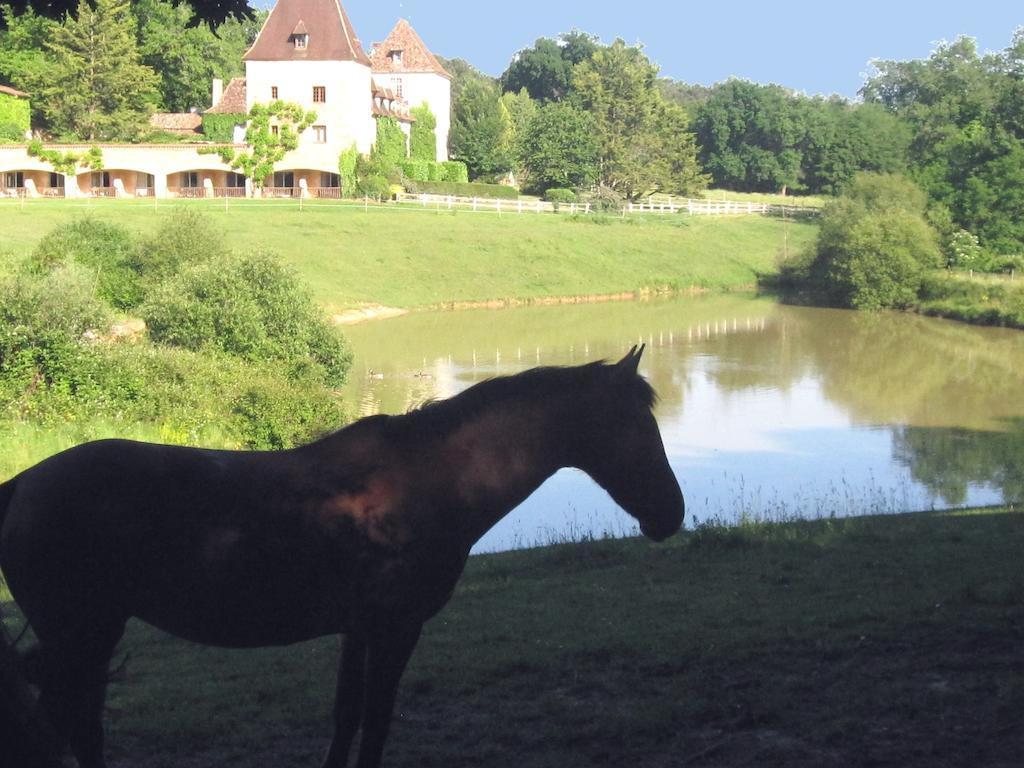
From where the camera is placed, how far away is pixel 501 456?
5.16 metres

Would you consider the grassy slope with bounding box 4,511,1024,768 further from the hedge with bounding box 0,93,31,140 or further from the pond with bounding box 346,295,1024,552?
the hedge with bounding box 0,93,31,140

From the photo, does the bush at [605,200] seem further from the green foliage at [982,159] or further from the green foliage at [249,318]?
the green foliage at [249,318]

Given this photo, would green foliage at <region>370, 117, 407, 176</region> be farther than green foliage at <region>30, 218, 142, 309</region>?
Yes

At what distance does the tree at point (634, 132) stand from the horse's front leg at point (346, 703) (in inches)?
3184

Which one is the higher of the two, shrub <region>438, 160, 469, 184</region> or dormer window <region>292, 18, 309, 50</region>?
dormer window <region>292, 18, 309, 50</region>

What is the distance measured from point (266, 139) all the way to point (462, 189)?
1334cm

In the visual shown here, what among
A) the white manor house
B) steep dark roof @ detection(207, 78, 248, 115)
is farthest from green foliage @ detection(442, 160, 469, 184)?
steep dark roof @ detection(207, 78, 248, 115)

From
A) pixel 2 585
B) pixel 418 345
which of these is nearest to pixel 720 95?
pixel 418 345

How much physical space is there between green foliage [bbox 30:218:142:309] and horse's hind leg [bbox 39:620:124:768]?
34817mm

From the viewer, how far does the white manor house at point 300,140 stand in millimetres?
66875

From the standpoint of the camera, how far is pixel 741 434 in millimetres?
25547

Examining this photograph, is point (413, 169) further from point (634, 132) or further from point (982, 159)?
point (982, 159)

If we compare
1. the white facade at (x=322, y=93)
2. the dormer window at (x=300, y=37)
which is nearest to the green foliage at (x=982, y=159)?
the white facade at (x=322, y=93)

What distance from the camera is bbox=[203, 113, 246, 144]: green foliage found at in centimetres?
7219
